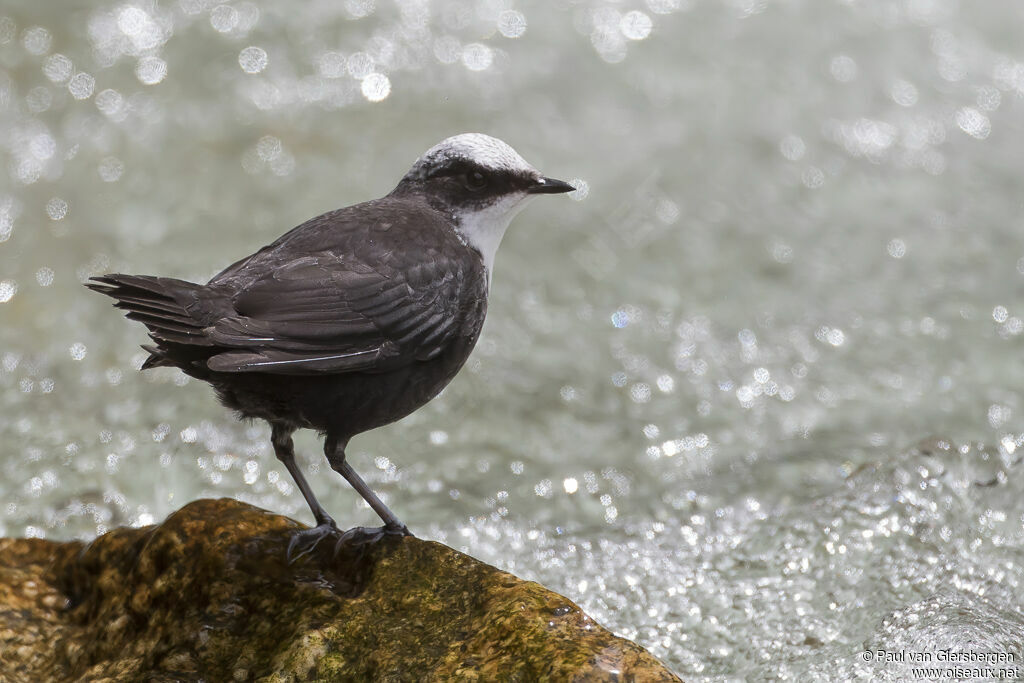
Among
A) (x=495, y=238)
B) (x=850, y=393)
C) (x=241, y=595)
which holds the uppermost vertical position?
(x=495, y=238)

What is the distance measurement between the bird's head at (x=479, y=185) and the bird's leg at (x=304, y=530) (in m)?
1.00

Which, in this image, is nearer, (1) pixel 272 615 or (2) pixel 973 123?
(1) pixel 272 615

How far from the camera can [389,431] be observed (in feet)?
20.3

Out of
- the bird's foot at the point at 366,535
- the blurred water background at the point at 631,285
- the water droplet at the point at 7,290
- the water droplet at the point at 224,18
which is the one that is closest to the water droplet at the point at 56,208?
the blurred water background at the point at 631,285

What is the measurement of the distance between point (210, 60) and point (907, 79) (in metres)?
5.95

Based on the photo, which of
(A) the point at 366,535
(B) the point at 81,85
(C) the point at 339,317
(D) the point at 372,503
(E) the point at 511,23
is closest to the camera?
(C) the point at 339,317

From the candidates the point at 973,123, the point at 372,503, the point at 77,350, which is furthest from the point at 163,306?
the point at 973,123

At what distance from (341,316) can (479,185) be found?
923 mm

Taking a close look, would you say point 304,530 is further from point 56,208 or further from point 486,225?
point 56,208

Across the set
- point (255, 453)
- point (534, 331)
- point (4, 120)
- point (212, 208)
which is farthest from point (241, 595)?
point (4, 120)

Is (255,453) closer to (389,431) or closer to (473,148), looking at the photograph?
(389,431)

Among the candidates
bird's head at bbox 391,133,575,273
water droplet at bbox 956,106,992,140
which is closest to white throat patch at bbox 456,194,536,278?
bird's head at bbox 391,133,575,273

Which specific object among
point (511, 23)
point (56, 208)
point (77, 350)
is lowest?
point (77, 350)

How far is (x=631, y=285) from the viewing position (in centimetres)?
759
